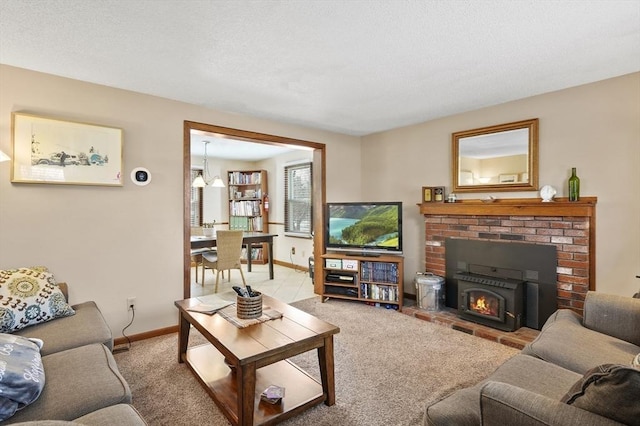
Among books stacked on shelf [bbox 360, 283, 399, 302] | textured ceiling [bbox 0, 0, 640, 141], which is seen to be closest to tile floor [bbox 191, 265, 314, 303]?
books stacked on shelf [bbox 360, 283, 399, 302]

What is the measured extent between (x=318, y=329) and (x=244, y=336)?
0.44 m

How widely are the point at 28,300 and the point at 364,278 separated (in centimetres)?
308

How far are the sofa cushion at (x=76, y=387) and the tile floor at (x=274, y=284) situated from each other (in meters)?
2.71

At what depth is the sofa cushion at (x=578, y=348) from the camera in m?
1.60

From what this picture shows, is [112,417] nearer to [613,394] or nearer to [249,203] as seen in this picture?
[613,394]

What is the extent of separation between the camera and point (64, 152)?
2564 mm

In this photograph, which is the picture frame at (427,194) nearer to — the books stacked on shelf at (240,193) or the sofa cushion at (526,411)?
the sofa cushion at (526,411)

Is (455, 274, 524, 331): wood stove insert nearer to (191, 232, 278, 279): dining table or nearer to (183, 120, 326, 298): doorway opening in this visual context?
(183, 120, 326, 298): doorway opening

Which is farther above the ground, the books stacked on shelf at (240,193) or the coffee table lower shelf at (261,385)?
the books stacked on shelf at (240,193)

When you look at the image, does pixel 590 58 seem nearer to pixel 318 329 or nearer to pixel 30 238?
pixel 318 329

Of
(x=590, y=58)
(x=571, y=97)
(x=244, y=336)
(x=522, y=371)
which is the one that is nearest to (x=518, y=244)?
(x=571, y=97)

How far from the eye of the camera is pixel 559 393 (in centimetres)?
135

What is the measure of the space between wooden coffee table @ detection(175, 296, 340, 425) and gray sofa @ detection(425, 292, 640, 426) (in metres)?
0.80

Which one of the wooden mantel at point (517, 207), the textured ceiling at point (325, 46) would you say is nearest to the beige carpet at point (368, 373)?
the wooden mantel at point (517, 207)
